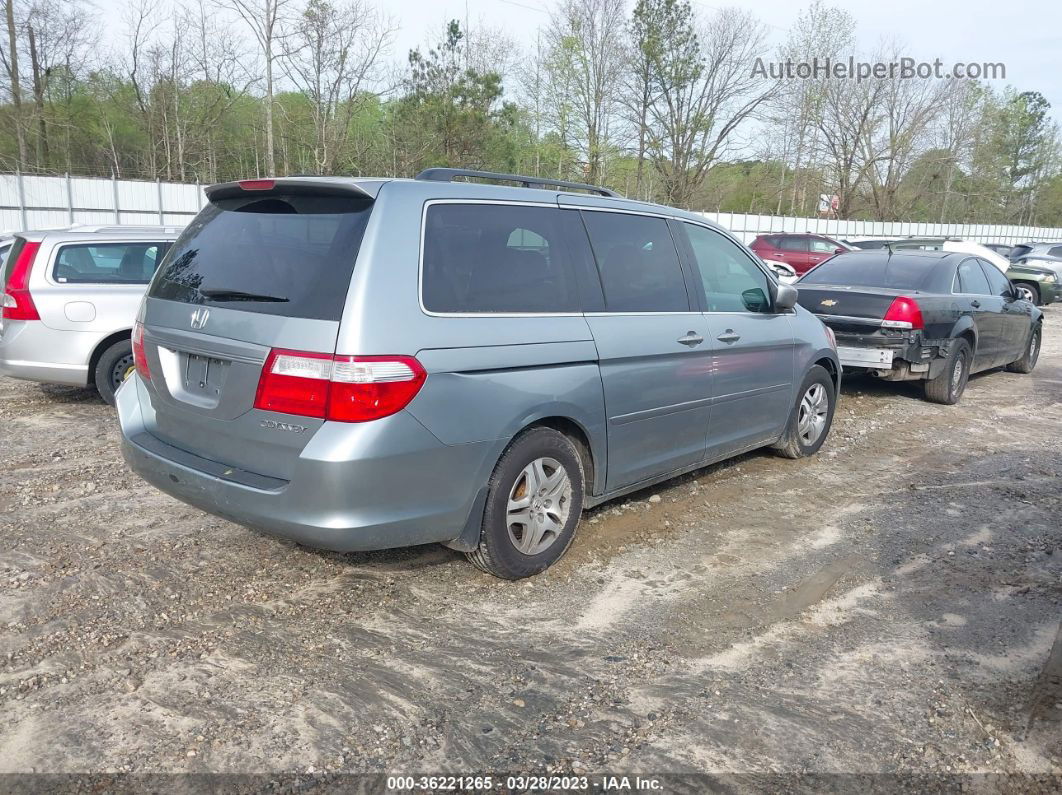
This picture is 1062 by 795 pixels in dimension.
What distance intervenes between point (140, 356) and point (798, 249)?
22.7 m

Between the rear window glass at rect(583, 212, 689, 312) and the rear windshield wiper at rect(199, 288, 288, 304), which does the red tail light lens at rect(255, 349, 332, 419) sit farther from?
the rear window glass at rect(583, 212, 689, 312)

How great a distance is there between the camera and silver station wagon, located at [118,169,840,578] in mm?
3244

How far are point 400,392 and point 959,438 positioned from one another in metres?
5.98

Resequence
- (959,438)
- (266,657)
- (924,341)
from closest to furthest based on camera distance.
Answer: (266,657) → (959,438) → (924,341)

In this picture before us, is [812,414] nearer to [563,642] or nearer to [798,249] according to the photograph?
[563,642]

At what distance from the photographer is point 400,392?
128 inches

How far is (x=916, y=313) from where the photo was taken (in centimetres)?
806

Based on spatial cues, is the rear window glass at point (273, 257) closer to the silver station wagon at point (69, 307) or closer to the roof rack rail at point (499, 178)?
the roof rack rail at point (499, 178)

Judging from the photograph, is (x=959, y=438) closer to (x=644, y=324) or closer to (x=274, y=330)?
(x=644, y=324)

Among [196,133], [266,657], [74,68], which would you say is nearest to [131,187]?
[196,133]

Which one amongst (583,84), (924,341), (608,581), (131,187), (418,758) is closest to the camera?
(418,758)

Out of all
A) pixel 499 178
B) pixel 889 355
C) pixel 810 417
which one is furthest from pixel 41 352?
pixel 889 355

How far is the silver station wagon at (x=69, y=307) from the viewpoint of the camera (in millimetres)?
7004

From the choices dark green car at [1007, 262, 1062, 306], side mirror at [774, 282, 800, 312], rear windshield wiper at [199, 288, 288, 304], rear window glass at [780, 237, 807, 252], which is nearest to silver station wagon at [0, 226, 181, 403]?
rear windshield wiper at [199, 288, 288, 304]
